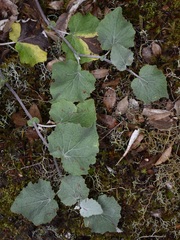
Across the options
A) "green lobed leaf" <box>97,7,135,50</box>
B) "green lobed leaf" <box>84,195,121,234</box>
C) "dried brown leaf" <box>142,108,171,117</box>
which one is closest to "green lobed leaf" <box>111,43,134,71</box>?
"green lobed leaf" <box>97,7,135,50</box>

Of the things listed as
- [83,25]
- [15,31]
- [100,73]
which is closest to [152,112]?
[100,73]

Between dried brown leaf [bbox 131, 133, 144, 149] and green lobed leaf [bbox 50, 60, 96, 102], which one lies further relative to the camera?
dried brown leaf [bbox 131, 133, 144, 149]

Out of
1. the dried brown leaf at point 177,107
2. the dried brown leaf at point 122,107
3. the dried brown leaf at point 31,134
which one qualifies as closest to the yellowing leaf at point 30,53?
the dried brown leaf at point 31,134

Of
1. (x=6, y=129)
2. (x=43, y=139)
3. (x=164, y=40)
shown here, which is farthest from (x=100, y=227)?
(x=164, y=40)

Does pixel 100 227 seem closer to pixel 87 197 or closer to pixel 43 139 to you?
pixel 87 197

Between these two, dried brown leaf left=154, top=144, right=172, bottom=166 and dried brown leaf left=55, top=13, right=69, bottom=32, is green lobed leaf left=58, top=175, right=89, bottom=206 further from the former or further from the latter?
dried brown leaf left=55, top=13, right=69, bottom=32

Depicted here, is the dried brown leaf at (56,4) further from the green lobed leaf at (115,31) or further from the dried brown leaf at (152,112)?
the dried brown leaf at (152,112)

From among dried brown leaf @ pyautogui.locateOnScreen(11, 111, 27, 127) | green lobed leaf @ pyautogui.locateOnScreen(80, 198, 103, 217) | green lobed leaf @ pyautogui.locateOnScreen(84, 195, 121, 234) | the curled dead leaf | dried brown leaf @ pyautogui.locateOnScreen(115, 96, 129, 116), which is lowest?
green lobed leaf @ pyautogui.locateOnScreen(84, 195, 121, 234)
